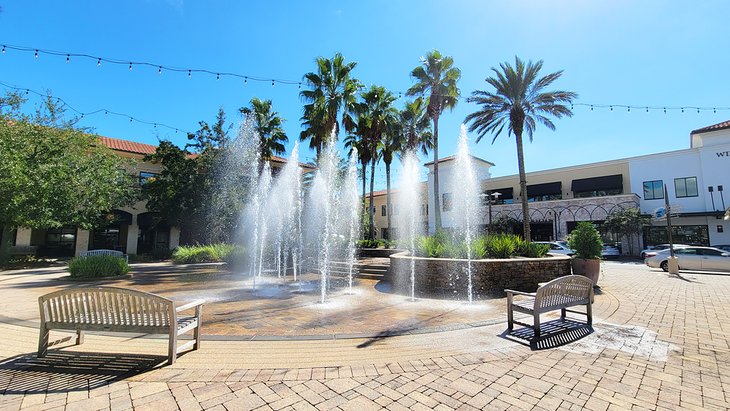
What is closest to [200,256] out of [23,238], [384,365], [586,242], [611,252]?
[384,365]

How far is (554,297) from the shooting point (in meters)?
5.10

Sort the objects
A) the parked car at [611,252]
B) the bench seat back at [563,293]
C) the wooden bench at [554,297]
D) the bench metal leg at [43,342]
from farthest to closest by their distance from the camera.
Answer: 1. the parked car at [611,252]
2. the bench seat back at [563,293]
3. the wooden bench at [554,297]
4. the bench metal leg at [43,342]

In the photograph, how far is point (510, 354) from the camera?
13.6 feet

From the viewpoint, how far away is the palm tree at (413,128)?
26516mm

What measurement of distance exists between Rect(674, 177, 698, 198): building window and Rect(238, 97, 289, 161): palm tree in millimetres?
33490

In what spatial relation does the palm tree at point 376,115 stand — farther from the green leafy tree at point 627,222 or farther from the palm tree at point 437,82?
the green leafy tree at point 627,222

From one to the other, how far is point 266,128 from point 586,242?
2329 centimetres

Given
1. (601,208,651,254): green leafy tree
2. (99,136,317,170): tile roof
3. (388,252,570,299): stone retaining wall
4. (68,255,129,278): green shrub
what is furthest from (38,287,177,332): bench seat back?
(601,208,651,254): green leafy tree

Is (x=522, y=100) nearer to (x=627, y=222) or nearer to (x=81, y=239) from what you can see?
(x=627, y=222)

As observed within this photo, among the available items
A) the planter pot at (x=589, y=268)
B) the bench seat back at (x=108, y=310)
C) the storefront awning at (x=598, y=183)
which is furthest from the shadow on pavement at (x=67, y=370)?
the storefront awning at (x=598, y=183)

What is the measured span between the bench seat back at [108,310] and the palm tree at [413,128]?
944 inches

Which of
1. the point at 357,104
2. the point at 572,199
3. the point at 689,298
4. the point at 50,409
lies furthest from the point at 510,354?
the point at 572,199

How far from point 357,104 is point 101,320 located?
18.6 meters

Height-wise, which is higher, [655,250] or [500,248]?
[500,248]
